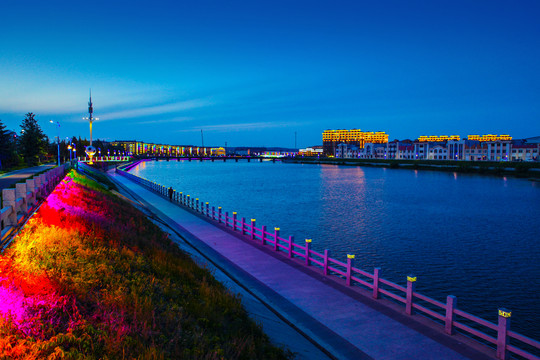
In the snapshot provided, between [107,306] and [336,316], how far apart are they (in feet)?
19.5

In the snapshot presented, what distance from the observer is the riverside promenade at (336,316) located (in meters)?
8.55

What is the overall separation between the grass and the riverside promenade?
1.83 metres

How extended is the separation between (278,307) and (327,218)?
27.9 meters

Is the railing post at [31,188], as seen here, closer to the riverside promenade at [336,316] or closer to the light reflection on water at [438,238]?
the riverside promenade at [336,316]

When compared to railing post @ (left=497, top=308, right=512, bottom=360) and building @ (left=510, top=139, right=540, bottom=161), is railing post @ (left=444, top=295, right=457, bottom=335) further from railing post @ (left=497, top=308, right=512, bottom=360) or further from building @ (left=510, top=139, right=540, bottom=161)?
building @ (left=510, top=139, right=540, bottom=161)

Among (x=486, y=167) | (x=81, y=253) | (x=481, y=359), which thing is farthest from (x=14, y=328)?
(x=486, y=167)

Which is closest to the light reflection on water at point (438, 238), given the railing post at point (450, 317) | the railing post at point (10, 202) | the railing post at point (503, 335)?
the railing post at point (450, 317)

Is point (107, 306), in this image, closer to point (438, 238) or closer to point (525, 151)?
point (438, 238)

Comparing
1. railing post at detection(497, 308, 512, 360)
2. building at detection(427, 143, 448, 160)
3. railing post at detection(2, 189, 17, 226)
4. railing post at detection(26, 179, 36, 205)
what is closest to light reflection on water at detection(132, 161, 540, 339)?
railing post at detection(497, 308, 512, 360)

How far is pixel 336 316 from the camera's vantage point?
10367mm

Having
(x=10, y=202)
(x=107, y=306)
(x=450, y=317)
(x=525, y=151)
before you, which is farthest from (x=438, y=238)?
(x=525, y=151)

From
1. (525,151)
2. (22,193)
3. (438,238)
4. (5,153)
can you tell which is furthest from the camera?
(525,151)

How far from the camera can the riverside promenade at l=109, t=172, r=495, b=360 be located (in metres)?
8.55

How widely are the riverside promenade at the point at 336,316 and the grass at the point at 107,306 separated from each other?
6.01ft
